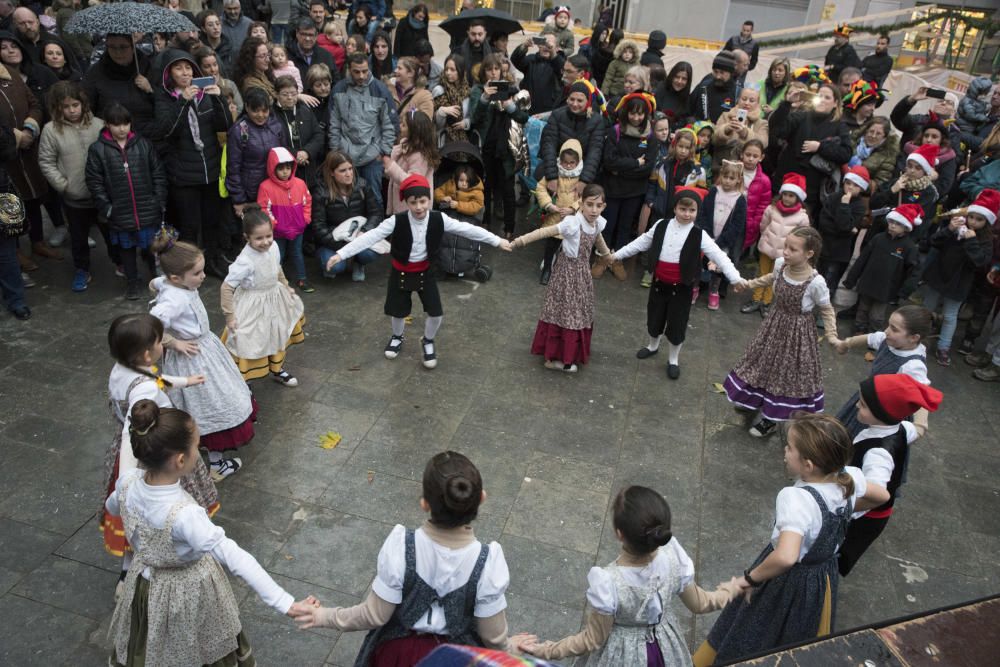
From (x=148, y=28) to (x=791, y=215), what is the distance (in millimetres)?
6267

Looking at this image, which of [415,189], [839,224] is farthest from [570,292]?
[839,224]

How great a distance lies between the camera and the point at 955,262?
7.11m

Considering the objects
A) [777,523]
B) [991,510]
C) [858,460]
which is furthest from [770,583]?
[991,510]

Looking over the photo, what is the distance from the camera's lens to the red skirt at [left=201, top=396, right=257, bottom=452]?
483 cm

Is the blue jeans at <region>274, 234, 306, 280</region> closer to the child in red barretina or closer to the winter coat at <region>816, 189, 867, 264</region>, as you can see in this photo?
the child in red barretina

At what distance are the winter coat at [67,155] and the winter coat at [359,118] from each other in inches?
88.7

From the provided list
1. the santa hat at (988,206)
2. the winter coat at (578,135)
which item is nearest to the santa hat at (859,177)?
the santa hat at (988,206)

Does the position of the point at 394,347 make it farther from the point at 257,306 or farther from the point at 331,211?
the point at 331,211

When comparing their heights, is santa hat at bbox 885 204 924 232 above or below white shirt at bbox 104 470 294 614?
above

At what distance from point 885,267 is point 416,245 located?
462 cm

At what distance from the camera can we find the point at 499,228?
9.36 metres

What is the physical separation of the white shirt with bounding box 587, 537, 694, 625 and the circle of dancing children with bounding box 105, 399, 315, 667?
1.14 metres

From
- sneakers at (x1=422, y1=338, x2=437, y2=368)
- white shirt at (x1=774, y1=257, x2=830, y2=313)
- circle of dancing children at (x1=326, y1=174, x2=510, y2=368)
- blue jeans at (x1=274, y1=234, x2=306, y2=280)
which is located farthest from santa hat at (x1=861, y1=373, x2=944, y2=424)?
blue jeans at (x1=274, y1=234, x2=306, y2=280)

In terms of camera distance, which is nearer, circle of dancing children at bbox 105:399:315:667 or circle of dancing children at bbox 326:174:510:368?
circle of dancing children at bbox 105:399:315:667
